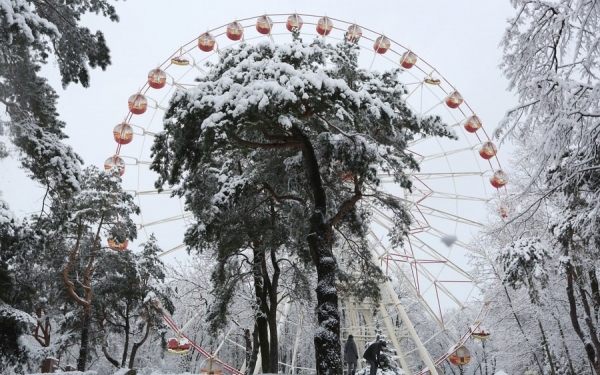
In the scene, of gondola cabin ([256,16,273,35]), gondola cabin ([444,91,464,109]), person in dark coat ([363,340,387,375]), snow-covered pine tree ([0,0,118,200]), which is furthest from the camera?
gondola cabin ([256,16,273,35])

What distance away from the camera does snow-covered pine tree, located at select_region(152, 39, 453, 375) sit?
340 inches

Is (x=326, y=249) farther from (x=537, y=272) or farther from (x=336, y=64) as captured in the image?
(x=537, y=272)

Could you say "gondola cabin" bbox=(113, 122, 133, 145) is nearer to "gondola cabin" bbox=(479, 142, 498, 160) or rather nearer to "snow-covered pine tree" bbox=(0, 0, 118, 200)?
"snow-covered pine tree" bbox=(0, 0, 118, 200)

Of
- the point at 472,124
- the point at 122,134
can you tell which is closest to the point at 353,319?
the point at 472,124

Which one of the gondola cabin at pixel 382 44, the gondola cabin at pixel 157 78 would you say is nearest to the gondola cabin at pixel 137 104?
the gondola cabin at pixel 157 78

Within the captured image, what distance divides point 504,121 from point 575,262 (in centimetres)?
707

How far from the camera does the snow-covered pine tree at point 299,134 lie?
8625 mm

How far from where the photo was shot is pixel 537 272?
13.2 metres

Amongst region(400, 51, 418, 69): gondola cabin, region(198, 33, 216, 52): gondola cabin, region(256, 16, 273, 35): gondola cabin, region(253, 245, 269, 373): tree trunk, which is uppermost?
region(256, 16, 273, 35): gondola cabin

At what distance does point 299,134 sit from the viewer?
10039 millimetres

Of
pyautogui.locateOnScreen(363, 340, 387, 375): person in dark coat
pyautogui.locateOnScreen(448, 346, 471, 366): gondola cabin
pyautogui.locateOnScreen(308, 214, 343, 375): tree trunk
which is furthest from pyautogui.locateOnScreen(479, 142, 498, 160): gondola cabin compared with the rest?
pyautogui.locateOnScreen(308, 214, 343, 375): tree trunk

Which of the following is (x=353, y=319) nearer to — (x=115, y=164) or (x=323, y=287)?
(x=115, y=164)

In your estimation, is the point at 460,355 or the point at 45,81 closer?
the point at 45,81

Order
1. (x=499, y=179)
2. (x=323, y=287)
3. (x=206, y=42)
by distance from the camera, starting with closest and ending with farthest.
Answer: (x=323, y=287) < (x=499, y=179) < (x=206, y=42)
